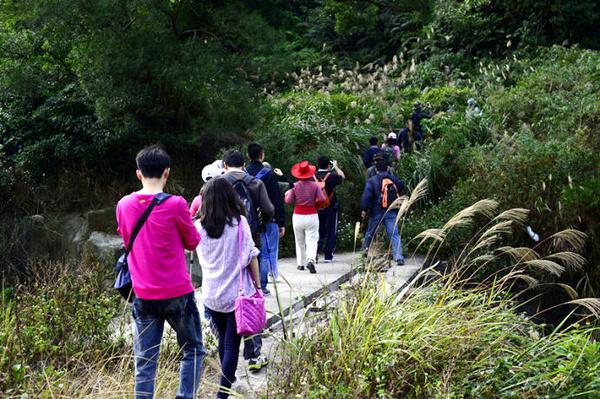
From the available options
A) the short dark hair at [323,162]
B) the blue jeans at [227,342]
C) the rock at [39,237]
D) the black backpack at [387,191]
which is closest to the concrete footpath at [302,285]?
the blue jeans at [227,342]

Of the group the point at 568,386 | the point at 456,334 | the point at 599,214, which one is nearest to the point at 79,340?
the point at 456,334

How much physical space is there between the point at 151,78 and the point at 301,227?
500 cm

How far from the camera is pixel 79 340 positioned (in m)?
6.55

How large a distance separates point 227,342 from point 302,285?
422 centimetres

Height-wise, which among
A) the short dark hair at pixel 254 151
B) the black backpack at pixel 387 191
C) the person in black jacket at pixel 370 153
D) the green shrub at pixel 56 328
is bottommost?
the green shrub at pixel 56 328

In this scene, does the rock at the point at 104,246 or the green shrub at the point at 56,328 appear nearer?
the green shrub at the point at 56,328

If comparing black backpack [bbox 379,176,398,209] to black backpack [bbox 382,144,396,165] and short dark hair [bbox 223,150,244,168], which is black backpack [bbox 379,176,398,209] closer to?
black backpack [bbox 382,144,396,165]

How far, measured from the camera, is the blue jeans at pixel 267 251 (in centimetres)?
909

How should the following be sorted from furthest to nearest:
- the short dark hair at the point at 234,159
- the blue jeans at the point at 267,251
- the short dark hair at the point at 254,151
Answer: the blue jeans at the point at 267,251, the short dark hair at the point at 254,151, the short dark hair at the point at 234,159

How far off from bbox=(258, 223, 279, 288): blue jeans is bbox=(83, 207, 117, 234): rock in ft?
16.7

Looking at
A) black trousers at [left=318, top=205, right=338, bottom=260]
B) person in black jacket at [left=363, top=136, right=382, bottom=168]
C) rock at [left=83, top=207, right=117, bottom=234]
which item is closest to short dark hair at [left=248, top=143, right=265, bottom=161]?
black trousers at [left=318, top=205, right=338, bottom=260]

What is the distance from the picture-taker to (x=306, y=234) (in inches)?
431

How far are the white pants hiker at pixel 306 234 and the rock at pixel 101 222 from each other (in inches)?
160

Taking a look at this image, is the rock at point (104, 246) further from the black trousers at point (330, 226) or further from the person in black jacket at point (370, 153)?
the person in black jacket at point (370, 153)
